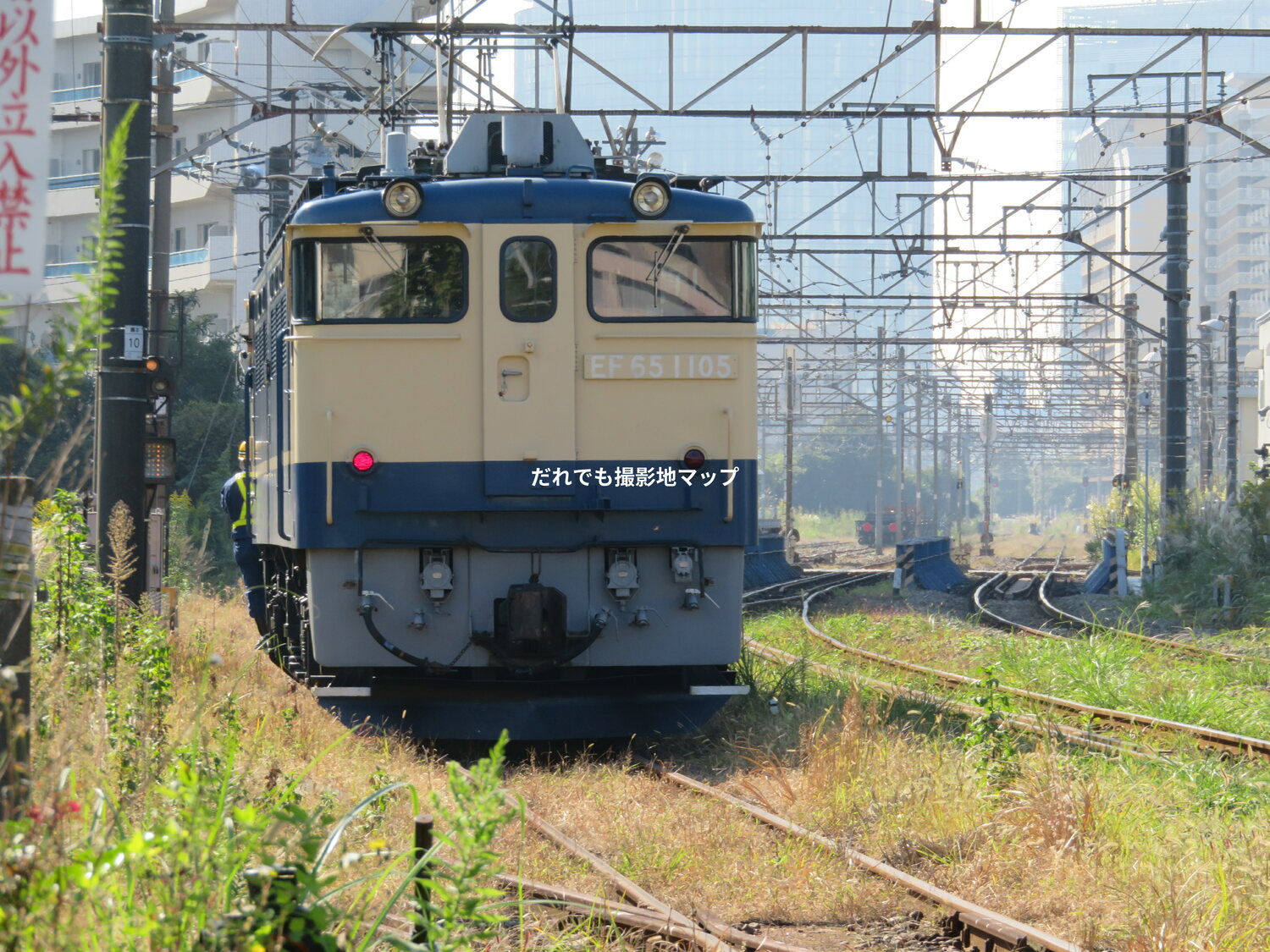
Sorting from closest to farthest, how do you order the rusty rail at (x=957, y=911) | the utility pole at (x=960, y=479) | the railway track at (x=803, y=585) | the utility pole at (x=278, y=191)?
the rusty rail at (x=957, y=911)
the utility pole at (x=278, y=191)
the railway track at (x=803, y=585)
the utility pole at (x=960, y=479)

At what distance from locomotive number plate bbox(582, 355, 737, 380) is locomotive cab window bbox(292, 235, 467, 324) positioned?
85 centimetres

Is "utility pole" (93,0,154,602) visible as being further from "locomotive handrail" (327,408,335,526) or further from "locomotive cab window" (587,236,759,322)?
"locomotive cab window" (587,236,759,322)

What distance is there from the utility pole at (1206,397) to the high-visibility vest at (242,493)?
3095cm

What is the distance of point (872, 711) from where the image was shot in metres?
8.50

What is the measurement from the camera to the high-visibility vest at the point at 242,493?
1295 cm

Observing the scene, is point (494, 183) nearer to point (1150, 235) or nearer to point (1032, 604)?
point (1032, 604)

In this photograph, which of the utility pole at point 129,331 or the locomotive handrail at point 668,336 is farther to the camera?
the utility pole at point 129,331

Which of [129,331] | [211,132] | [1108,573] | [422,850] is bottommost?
[1108,573]

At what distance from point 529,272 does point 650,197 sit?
84 centimetres

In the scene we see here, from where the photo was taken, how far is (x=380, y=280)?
889cm

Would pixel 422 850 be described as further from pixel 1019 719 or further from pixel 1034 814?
pixel 1019 719

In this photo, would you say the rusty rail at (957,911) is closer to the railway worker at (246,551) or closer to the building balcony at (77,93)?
the railway worker at (246,551)

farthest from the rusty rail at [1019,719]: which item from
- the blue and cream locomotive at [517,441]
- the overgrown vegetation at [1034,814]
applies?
the blue and cream locomotive at [517,441]

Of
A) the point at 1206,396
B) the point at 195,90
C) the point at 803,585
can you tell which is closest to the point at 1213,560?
the point at 803,585
